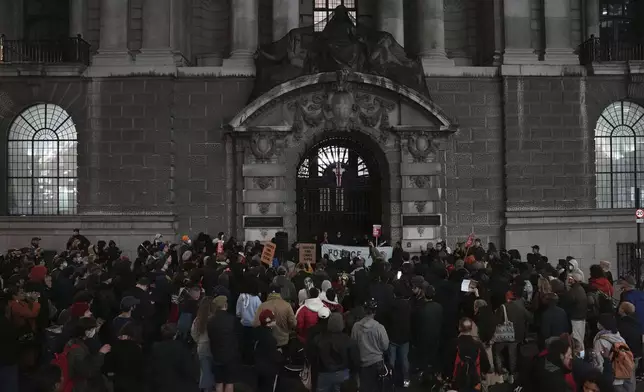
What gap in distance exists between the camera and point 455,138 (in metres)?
30.8

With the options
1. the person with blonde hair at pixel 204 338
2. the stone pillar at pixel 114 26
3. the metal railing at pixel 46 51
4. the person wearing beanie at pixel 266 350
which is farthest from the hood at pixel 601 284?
the metal railing at pixel 46 51

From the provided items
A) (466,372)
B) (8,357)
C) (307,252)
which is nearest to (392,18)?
(307,252)

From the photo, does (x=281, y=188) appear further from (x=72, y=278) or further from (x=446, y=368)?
(x=446, y=368)

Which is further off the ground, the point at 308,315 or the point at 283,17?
the point at 283,17

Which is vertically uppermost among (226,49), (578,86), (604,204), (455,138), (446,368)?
(226,49)

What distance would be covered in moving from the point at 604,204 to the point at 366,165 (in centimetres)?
1049

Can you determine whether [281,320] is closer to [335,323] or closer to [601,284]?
[335,323]

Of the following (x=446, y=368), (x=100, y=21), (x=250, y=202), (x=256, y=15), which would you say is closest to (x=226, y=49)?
(x=256, y=15)

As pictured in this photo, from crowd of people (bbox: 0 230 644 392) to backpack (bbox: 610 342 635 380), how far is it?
21 millimetres

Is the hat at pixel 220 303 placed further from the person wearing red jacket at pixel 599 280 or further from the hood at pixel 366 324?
the person wearing red jacket at pixel 599 280

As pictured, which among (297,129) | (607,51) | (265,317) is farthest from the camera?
(607,51)

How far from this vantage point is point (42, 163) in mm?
30375

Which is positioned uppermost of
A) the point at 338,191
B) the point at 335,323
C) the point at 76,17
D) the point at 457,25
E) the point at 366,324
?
the point at 457,25

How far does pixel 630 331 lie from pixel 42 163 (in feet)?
82.0
